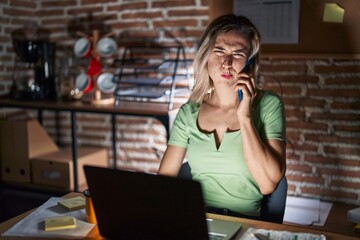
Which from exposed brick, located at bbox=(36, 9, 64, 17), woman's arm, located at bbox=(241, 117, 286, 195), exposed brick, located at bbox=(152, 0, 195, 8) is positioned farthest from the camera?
exposed brick, located at bbox=(36, 9, 64, 17)

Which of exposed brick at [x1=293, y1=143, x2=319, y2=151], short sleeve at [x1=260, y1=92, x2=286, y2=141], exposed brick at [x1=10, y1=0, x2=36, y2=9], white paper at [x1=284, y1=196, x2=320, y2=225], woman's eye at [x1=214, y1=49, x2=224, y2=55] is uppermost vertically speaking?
exposed brick at [x1=10, y1=0, x2=36, y2=9]

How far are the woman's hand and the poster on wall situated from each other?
118 centimetres

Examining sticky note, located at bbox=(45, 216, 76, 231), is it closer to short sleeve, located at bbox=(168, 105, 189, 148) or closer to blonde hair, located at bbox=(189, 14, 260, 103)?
short sleeve, located at bbox=(168, 105, 189, 148)

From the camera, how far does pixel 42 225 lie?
50.4 inches

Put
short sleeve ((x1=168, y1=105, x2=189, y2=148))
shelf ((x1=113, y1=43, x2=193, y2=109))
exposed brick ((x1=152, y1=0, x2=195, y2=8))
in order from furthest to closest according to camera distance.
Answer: exposed brick ((x1=152, y1=0, x2=195, y2=8))
shelf ((x1=113, y1=43, x2=193, y2=109))
short sleeve ((x1=168, y1=105, x2=189, y2=148))

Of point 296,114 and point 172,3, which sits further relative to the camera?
point 172,3

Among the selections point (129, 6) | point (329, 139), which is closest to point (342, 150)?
point (329, 139)

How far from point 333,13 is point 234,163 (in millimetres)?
1339

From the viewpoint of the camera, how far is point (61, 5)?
3492mm

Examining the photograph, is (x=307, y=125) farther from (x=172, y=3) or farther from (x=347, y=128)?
(x=172, y=3)

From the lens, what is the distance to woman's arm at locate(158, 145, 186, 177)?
1.72m

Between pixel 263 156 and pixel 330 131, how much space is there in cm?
130

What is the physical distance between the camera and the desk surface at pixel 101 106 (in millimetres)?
2692

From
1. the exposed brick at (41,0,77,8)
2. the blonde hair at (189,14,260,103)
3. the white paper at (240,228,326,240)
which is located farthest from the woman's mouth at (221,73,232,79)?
the exposed brick at (41,0,77,8)
